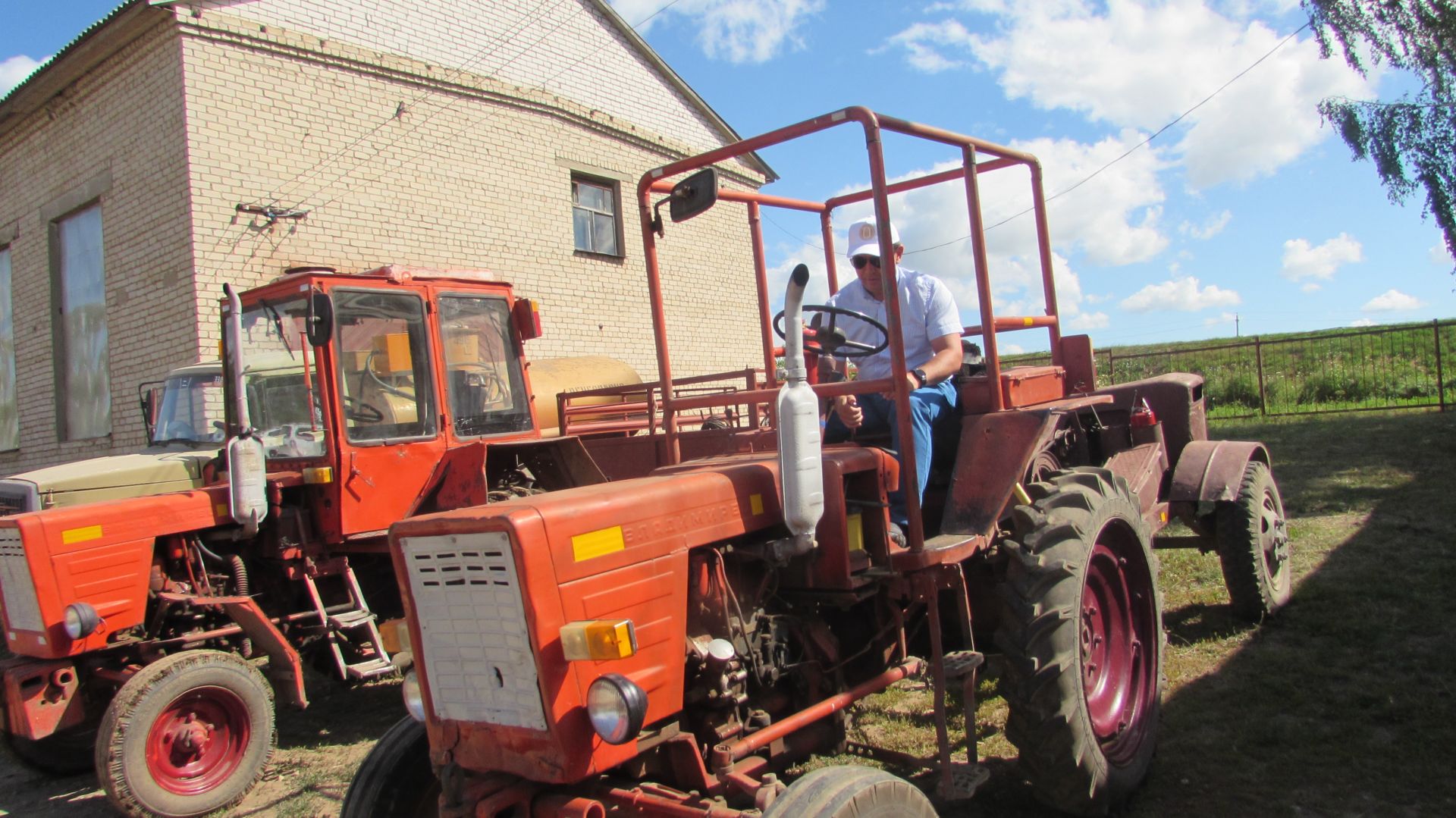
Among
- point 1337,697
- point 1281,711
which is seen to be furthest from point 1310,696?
point 1281,711

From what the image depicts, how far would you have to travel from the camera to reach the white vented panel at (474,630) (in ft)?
7.36

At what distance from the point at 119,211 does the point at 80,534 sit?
21.4ft

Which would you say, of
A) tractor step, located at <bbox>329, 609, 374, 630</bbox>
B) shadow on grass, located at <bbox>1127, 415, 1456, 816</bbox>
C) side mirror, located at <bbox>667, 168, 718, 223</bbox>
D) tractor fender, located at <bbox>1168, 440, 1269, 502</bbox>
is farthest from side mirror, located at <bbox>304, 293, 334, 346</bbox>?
tractor fender, located at <bbox>1168, 440, 1269, 502</bbox>

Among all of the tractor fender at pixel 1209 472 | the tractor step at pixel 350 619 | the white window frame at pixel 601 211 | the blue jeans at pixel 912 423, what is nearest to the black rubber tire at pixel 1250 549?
the tractor fender at pixel 1209 472

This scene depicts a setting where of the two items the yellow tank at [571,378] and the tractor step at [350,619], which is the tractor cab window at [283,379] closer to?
the tractor step at [350,619]

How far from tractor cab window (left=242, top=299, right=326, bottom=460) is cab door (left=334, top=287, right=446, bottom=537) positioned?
186mm

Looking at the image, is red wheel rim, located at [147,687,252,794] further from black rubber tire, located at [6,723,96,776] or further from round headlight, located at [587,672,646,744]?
round headlight, located at [587,672,646,744]

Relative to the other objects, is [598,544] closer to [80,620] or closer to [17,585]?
[80,620]

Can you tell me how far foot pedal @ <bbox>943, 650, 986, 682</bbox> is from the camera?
9.83 feet

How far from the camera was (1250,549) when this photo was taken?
4.97 metres

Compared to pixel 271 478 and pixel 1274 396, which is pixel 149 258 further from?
pixel 1274 396

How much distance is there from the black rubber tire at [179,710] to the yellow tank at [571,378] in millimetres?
3938

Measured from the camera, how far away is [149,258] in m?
9.42

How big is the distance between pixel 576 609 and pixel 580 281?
1058 centimetres
